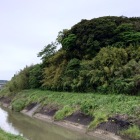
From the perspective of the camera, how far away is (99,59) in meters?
29.1

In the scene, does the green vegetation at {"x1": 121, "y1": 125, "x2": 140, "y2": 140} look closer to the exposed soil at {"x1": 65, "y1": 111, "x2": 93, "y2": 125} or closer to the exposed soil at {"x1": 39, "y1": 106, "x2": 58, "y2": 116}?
the exposed soil at {"x1": 65, "y1": 111, "x2": 93, "y2": 125}

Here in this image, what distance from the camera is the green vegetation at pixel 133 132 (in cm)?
1608

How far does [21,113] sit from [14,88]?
16833 millimetres

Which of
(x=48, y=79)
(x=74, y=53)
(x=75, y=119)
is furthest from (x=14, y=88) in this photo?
(x=75, y=119)

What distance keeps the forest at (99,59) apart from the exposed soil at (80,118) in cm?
407

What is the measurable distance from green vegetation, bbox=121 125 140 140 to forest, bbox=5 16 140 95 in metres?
7.25

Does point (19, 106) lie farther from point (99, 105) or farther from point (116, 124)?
point (116, 124)

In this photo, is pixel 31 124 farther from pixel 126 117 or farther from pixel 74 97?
pixel 126 117

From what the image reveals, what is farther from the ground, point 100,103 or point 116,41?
point 116,41

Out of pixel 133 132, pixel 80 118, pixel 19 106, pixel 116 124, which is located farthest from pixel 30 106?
pixel 133 132

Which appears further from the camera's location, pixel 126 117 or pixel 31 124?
pixel 31 124

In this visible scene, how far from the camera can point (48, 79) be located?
134 feet

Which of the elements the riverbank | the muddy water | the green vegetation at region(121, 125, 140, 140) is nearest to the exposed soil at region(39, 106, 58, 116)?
the riverbank

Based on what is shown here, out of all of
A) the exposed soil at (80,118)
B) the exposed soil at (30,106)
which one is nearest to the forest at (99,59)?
the exposed soil at (30,106)
